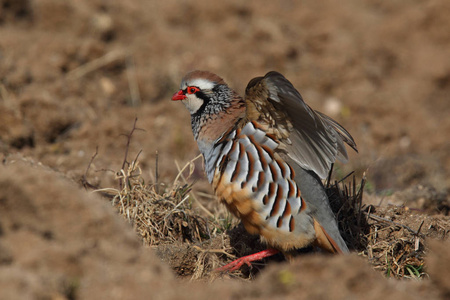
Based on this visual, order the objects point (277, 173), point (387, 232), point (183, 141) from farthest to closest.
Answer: point (183, 141) → point (387, 232) → point (277, 173)

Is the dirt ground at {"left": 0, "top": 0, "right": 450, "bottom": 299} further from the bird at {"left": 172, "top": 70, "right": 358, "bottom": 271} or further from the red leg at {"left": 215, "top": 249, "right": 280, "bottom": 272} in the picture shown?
the bird at {"left": 172, "top": 70, "right": 358, "bottom": 271}

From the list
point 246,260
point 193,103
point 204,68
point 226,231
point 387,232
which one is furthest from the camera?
point 204,68

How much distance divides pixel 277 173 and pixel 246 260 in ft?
2.13

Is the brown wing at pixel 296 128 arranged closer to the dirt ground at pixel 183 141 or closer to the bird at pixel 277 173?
the bird at pixel 277 173

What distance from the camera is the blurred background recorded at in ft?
22.2

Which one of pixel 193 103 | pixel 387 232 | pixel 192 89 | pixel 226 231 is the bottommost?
pixel 226 231

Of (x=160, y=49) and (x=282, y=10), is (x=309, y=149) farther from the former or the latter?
(x=282, y=10)

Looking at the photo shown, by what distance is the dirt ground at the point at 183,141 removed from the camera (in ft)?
7.98

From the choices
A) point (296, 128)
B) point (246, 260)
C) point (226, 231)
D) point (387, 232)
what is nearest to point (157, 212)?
point (226, 231)

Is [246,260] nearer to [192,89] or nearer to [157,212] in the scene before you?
[157,212]

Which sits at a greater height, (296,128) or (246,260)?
(296,128)

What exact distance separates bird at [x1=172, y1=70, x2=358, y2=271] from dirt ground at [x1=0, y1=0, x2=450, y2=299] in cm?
27

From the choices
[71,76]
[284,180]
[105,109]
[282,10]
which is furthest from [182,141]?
[282,10]

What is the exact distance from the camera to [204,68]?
28.1 ft
